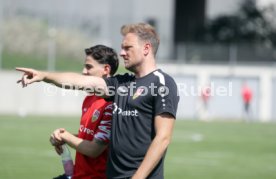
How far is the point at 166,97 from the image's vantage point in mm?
6020

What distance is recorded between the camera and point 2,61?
4212 cm

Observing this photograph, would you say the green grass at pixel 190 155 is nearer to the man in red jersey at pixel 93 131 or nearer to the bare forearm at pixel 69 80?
the man in red jersey at pixel 93 131

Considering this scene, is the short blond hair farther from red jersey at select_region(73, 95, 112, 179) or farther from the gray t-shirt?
red jersey at select_region(73, 95, 112, 179)

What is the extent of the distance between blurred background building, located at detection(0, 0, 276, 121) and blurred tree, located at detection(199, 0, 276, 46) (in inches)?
2.5

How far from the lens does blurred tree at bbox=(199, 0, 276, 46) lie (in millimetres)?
51562

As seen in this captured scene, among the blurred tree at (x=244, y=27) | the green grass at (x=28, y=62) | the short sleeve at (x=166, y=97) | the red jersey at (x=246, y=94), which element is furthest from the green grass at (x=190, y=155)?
the blurred tree at (x=244, y=27)

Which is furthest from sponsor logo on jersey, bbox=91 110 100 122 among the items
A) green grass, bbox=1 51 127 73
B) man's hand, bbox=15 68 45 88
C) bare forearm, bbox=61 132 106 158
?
green grass, bbox=1 51 127 73

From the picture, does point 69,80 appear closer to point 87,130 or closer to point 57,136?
point 57,136

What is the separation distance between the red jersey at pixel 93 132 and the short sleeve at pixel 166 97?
0.80 m

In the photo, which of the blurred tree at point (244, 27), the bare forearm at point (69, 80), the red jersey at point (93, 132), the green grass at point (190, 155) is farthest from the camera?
the blurred tree at point (244, 27)

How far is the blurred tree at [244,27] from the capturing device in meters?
51.6

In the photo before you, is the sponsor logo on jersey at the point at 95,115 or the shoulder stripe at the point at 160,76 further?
the sponsor logo on jersey at the point at 95,115

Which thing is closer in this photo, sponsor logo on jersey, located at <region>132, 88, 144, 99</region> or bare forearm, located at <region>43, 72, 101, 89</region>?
bare forearm, located at <region>43, 72, 101, 89</region>

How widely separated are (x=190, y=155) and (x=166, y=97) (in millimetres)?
14490
